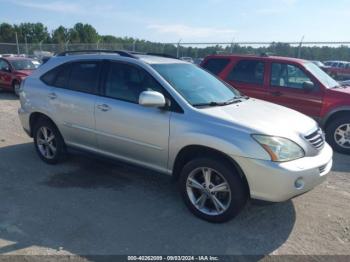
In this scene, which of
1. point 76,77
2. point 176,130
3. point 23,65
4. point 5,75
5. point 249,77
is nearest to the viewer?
point 176,130

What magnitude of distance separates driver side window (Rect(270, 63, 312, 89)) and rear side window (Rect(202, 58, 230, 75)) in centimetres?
117

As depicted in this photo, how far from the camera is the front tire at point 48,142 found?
539 centimetres

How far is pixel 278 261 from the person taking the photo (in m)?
3.21

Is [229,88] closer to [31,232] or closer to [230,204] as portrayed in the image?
[230,204]

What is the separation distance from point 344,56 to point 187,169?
18572mm

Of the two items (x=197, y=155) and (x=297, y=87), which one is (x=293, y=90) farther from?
(x=197, y=155)

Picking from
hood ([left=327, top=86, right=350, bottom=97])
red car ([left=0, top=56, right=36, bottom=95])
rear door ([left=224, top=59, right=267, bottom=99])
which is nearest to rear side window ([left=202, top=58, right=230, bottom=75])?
rear door ([left=224, top=59, right=267, bottom=99])

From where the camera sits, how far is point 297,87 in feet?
23.7

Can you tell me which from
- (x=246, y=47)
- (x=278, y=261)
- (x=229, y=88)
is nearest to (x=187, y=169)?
(x=278, y=261)

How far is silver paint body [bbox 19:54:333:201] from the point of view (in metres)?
3.50

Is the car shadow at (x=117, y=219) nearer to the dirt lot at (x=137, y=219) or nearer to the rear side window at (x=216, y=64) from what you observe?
the dirt lot at (x=137, y=219)

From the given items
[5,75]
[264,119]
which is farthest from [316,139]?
[5,75]

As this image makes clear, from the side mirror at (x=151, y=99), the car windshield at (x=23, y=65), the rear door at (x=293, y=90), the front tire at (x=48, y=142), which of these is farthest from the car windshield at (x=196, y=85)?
the car windshield at (x=23, y=65)

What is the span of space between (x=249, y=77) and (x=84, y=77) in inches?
160
